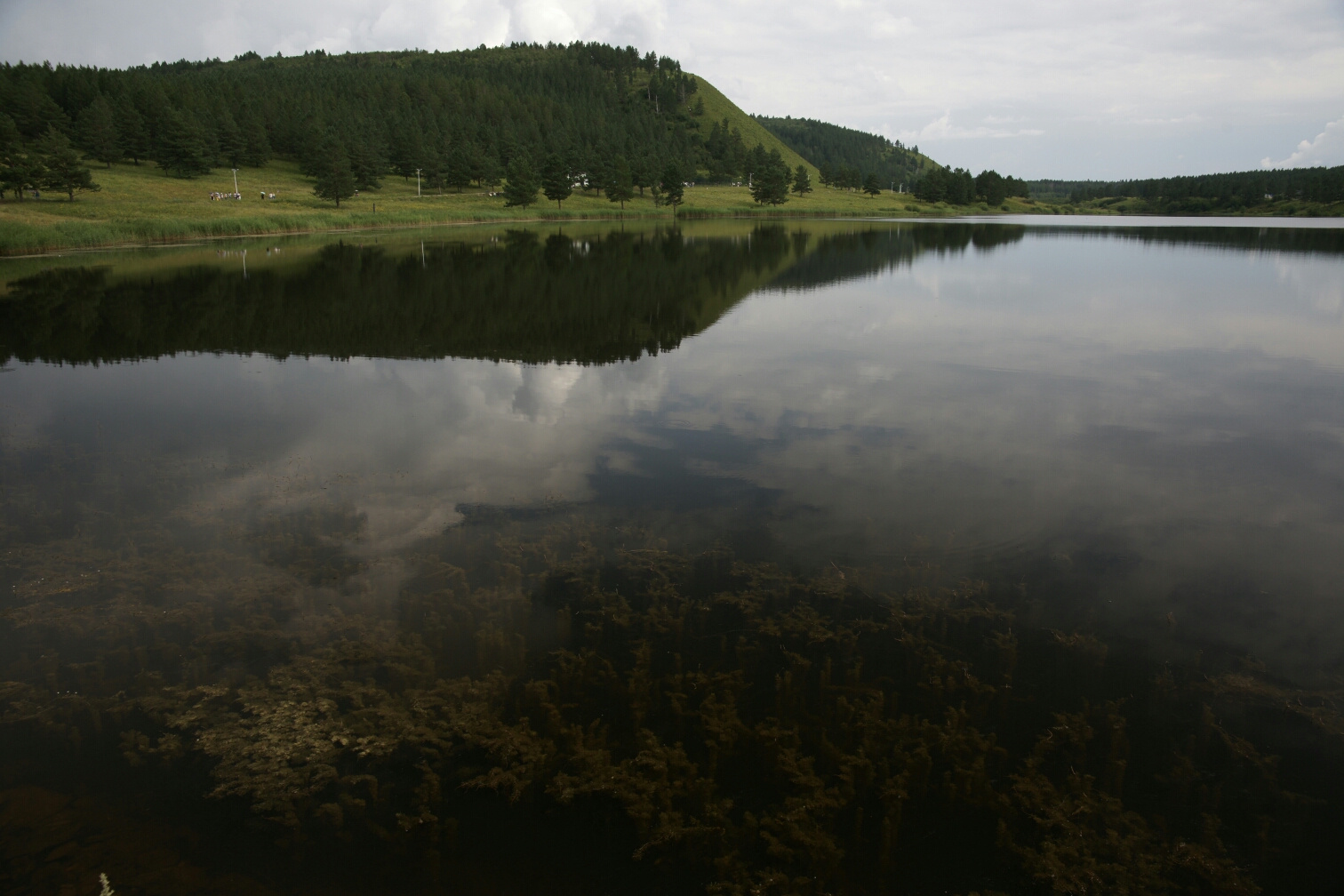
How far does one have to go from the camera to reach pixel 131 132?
95.5m

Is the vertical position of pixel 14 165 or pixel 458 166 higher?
pixel 458 166

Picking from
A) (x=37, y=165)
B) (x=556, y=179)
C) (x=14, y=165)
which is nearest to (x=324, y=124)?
(x=556, y=179)

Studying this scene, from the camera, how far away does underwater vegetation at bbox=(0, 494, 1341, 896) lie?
5.02m

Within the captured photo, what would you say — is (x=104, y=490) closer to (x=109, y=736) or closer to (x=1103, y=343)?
(x=109, y=736)

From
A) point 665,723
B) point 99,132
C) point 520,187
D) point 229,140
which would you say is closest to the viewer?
point 665,723

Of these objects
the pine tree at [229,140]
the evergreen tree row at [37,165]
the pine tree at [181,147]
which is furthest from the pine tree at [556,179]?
the evergreen tree row at [37,165]

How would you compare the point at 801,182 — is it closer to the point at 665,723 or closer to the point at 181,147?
the point at 181,147

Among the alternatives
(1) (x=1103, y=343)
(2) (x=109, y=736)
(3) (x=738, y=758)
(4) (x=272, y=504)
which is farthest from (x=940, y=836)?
(1) (x=1103, y=343)

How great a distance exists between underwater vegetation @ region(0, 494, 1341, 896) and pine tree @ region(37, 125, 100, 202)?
A: 80.9 metres

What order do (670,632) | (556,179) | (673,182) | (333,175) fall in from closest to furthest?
1. (670,632)
2. (333,175)
3. (556,179)
4. (673,182)

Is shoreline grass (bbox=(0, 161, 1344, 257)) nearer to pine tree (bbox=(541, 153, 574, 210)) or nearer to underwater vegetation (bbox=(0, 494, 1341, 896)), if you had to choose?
pine tree (bbox=(541, 153, 574, 210))

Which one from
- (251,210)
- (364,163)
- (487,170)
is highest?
(487,170)

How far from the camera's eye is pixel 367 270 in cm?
3619

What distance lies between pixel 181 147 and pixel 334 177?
24.1m
